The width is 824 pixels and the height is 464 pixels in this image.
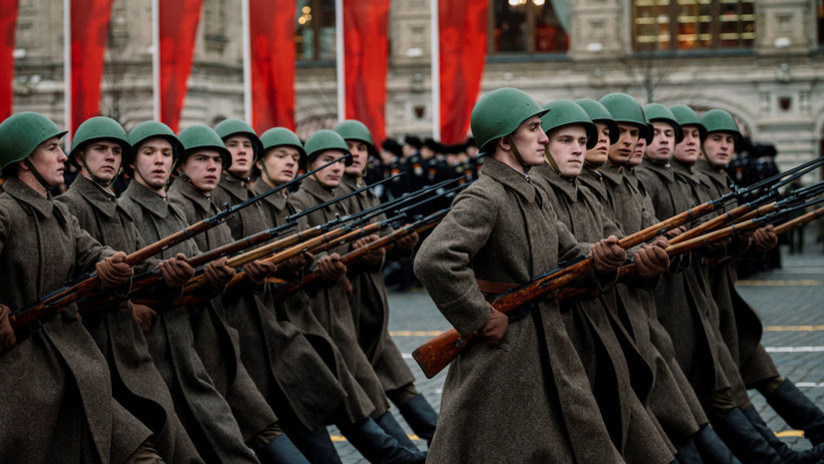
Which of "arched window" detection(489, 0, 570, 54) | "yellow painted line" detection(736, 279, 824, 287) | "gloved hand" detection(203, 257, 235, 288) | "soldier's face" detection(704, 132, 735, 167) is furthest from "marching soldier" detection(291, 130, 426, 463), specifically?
"arched window" detection(489, 0, 570, 54)

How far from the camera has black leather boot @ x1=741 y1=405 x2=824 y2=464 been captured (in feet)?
Answer: 23.2

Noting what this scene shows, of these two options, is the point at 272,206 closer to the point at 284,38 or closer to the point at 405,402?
the point at 405,402

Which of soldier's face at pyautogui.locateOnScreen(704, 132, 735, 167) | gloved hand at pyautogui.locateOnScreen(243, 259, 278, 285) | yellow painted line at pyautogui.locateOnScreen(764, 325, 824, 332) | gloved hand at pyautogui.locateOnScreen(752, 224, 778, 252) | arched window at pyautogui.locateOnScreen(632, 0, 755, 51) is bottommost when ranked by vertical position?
yellow painted line at pyautogui.locateOnScreen(764, 325, 824, 332)

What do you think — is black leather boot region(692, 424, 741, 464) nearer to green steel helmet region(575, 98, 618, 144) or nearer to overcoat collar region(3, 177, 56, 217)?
green steel helmet region(575, 98, 618, 144)

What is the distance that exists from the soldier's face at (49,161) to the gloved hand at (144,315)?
2.48 ft

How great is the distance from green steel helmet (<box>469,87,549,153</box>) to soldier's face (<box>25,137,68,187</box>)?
6.36 feet

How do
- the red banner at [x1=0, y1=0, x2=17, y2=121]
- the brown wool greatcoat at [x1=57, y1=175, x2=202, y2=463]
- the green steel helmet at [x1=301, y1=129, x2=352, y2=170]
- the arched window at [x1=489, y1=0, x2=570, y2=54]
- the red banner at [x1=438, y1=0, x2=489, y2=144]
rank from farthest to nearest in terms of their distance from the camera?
the arched window at [x1=489, y1=0, x2=570, y2=54] < the red banner at [x1=438, y1=0, x2=489, y2=144] < the red banner at [x1=0, y1=0, x2=17, y2=121] < the green steel helmet at [x1=301, y1=129, x2=352, y2=170] < the brown wool greatcoat at [x1=57, y1=175, x2=202, y2=463]

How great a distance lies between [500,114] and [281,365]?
240 cm

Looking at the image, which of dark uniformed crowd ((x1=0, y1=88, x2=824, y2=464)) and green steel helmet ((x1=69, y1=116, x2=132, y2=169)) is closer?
dark uniformed crowd ((x1=0, y1=88, x2=824, y2=464))

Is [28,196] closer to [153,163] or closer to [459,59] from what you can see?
[153,163]

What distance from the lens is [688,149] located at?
8195 mm

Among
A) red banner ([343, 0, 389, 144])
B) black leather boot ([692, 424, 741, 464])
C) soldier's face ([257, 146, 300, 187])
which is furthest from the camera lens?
red banner ([343, 0, 389, 144])

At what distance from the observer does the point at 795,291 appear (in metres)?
17.3

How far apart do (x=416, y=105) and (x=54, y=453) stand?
27200mm
